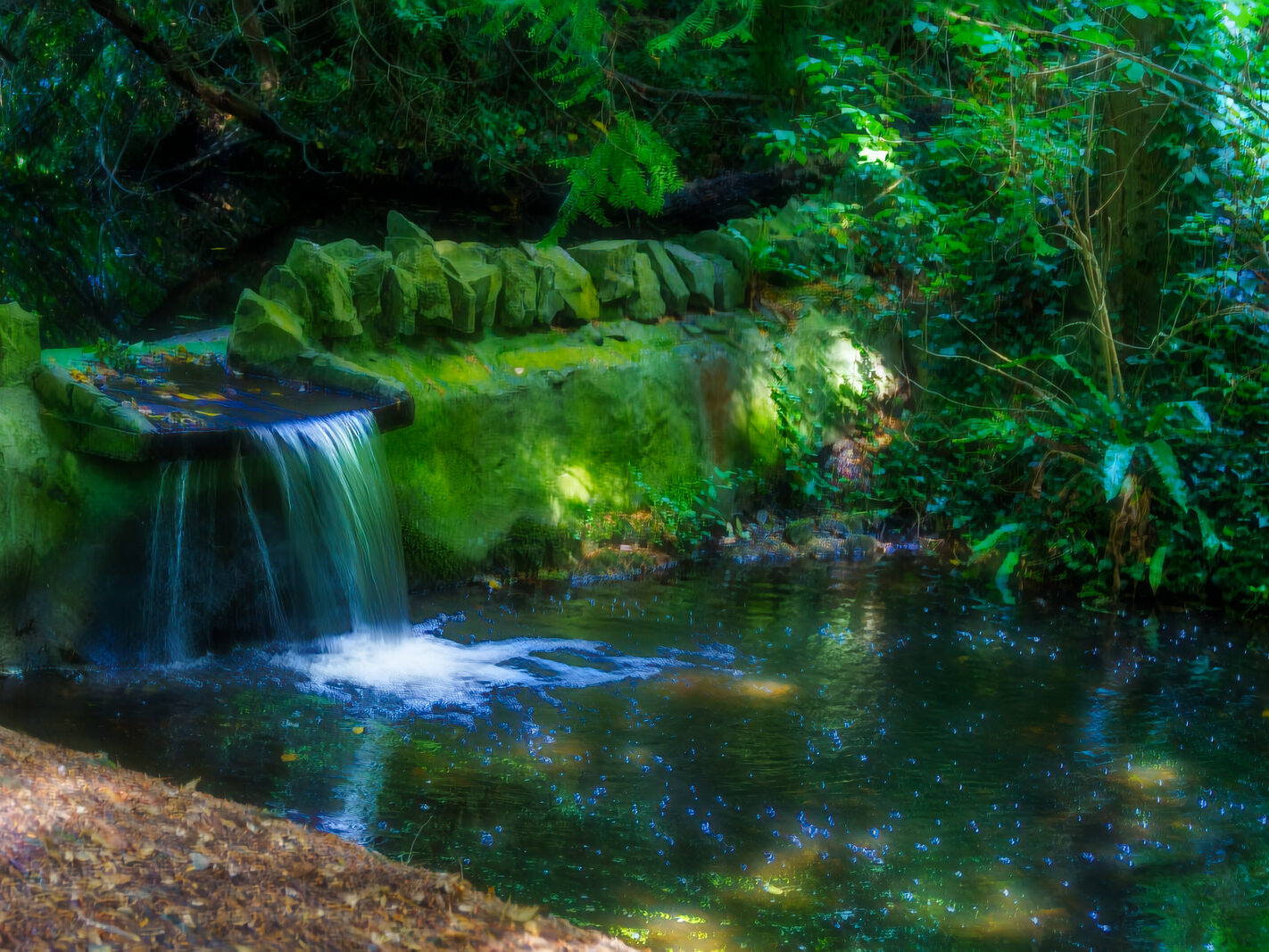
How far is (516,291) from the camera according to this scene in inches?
329

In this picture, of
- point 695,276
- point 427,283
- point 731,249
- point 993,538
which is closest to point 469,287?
point 427,283

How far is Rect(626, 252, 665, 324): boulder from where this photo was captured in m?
9.10

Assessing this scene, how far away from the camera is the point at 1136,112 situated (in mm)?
8398

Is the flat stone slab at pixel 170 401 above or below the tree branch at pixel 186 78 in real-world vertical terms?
below

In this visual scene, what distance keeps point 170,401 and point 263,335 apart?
1.00m

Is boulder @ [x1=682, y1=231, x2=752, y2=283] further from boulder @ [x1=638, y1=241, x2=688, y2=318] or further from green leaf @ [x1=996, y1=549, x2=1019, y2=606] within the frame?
green leaf @ [x1=996, y1=549, x2=1019, y2=606]

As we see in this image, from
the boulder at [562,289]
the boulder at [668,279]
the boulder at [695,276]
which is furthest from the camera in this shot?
the boulder at [695,276]

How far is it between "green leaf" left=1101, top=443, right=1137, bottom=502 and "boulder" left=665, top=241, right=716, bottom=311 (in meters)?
3.33

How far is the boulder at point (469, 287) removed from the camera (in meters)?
7.98

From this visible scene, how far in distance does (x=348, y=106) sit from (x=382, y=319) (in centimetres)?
708

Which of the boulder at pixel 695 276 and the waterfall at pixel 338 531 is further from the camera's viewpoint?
the boulder at pixel 695 276

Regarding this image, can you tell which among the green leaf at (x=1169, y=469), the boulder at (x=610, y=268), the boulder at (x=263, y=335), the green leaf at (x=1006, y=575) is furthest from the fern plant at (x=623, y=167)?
the green leaf at (x=1169, y=469)

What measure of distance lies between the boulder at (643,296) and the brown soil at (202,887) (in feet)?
19.0

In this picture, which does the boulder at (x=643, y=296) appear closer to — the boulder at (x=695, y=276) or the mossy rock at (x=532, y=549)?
the boulder at (x=695, y=276)
